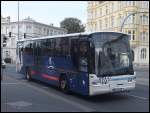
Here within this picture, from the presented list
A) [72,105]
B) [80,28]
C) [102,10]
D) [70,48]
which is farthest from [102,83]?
[80,28]

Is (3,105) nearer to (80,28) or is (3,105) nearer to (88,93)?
(88,93)

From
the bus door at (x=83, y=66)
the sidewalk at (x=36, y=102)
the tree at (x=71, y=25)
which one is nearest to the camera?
the sidewalk at (x=36, y=102)

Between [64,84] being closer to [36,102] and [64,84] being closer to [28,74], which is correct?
[36,102]

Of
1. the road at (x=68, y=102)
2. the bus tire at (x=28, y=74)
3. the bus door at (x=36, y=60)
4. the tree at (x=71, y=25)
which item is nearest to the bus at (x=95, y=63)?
the road at (x=68, y=102)

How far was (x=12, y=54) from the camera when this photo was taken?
→ 299ft

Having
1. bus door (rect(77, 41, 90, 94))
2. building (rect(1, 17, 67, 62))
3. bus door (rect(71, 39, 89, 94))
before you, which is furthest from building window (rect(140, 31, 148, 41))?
bus door (rect(77, 41, 90, 94))

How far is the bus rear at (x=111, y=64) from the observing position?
Answer: 47.5ft

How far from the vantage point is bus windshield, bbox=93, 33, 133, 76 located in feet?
48.0

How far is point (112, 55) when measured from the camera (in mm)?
14969

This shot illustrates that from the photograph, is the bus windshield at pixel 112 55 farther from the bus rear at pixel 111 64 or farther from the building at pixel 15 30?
the building at pixel 15 30

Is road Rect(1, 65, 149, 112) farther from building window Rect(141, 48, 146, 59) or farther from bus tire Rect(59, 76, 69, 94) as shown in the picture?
building window Rect(141, 48, 146, 59)

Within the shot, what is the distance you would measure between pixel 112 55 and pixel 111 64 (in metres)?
0.37

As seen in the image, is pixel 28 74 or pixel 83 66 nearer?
pixel 83 66

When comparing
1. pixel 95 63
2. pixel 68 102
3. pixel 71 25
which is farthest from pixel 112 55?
pixel 71 25
